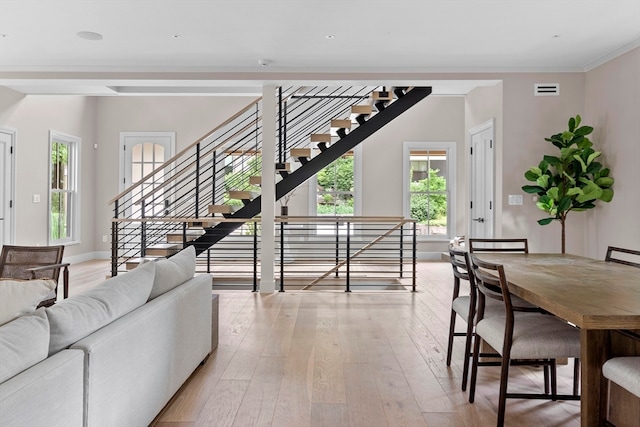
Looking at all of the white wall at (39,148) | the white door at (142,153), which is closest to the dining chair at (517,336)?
the white wall at (39,148)

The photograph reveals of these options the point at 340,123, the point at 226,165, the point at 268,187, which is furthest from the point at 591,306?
the point at 226,165

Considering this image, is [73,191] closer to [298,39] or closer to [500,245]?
[298,39]

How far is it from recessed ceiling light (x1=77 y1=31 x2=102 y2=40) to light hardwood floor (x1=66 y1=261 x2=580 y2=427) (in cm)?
295

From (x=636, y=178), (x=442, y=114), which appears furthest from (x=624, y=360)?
(x=442, y=114)

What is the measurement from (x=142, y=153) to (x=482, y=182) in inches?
248

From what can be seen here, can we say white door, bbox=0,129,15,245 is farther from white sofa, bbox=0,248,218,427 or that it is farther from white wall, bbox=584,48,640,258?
white wall, bbox=584,48,640,258

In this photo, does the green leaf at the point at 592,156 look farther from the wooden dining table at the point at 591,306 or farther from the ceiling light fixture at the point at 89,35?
the ceiling light fixture at the point at 89,35

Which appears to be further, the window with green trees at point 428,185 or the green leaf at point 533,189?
the window with green trees at point 428,185

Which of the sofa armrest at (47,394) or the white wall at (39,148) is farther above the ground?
the white wall at (39,148)

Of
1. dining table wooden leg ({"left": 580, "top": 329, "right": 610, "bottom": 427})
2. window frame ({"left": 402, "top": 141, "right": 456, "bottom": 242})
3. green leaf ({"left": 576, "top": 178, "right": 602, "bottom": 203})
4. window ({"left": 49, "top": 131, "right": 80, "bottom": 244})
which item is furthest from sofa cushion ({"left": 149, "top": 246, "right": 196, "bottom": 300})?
window frame ({"left": 402, "top": 141, "right": 456, "bottom": 242})

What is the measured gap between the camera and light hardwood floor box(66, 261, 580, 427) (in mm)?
2361

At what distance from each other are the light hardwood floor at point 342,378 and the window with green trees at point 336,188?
170 inches

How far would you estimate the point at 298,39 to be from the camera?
4602mm

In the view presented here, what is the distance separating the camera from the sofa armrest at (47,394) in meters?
1.23
